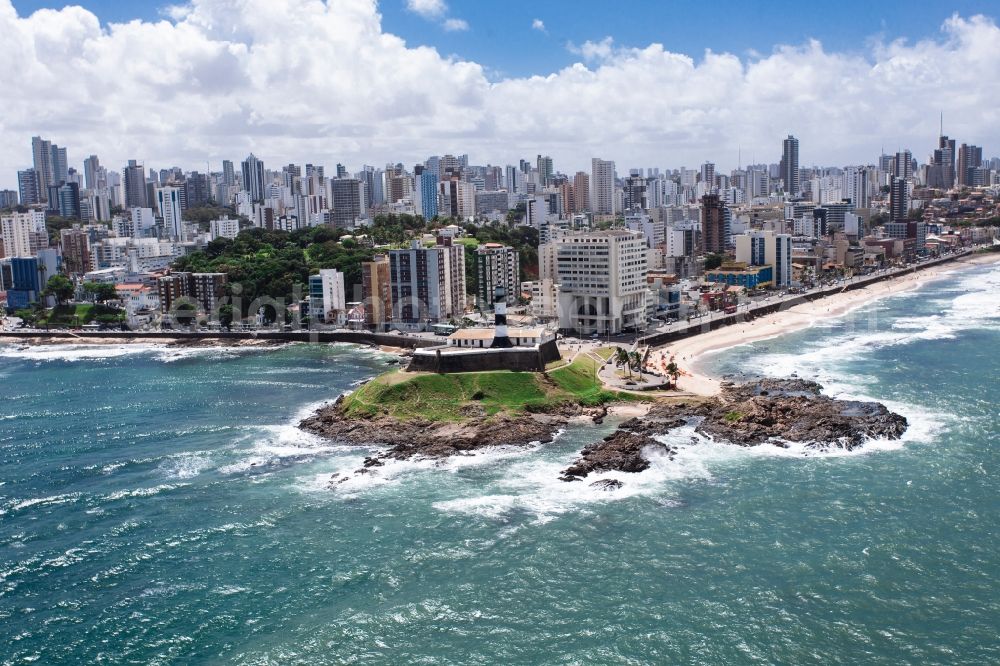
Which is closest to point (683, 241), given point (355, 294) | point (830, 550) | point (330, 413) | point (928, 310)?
point (928, 310)

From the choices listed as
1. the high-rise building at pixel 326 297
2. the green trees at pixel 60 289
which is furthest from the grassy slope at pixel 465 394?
the green trees at pixel 60 289

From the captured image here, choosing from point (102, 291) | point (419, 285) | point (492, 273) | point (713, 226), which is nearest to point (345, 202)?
point (713, 226)

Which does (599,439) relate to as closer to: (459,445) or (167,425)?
(459,445)

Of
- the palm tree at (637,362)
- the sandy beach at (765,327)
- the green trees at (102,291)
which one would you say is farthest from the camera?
the green trees at (102,291)

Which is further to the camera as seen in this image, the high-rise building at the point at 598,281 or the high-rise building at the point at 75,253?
the high-rise building at the point at 75,253

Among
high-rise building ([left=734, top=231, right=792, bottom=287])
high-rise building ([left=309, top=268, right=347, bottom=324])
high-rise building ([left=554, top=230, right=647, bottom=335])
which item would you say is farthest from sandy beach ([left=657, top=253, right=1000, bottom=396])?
high-rise building ([left=309, top=268, right=347, bottom=324])

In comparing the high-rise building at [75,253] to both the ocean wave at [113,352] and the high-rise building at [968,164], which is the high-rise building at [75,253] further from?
the high-rise building at [968,164]
